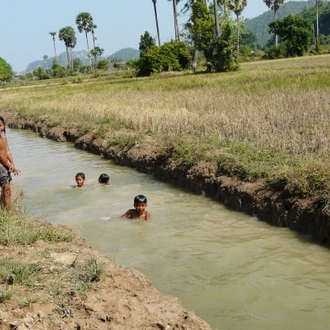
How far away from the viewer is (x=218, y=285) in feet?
15.2

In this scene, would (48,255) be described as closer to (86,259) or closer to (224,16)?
(86,259)

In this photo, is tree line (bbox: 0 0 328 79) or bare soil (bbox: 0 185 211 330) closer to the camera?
bare soil (bbox: 0 185 211 330)

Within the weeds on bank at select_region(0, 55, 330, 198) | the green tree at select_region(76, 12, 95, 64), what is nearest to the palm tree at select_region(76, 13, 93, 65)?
the green tree at select_region(76, 12, 95, 64)

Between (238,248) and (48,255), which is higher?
(48,255)

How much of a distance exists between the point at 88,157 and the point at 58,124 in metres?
4.63

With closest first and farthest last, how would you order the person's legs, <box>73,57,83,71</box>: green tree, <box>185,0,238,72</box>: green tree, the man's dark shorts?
the man's dark shorts, the person's legs, <box>185,0,238,72</box>: green tree, <box>73,57,83,71</box>: green tree

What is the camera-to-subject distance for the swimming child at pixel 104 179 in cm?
898

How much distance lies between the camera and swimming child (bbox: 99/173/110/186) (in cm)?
898

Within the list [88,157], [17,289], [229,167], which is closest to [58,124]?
[88,157]

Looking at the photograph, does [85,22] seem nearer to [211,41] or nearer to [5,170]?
[211,41]

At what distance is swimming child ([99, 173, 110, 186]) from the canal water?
12 centimetres

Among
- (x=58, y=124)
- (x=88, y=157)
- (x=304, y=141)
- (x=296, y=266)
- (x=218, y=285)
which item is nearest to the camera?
(x=218, y=285)

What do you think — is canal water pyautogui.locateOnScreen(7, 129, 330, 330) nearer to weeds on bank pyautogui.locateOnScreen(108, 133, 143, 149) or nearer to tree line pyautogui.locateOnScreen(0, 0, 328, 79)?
weeds on bank pyautogui.locateOnScreen(108, 133, 143, 149)

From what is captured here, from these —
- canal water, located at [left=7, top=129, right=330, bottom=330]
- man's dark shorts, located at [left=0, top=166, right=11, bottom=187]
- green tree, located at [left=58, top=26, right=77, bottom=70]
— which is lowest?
canal water, located at [left=7, top=129, right=330, bottom=330]
